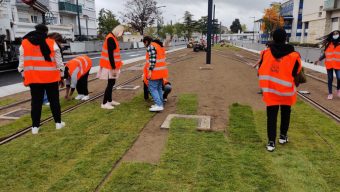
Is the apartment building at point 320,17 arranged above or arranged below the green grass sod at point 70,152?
above

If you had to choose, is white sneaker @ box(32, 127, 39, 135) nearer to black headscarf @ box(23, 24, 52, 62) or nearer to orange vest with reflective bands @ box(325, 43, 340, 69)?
black headscarf @ box(23, 24, 52, 62)

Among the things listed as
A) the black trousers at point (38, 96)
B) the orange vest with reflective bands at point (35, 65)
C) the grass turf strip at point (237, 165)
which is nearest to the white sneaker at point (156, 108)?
the grass turf strip at point (237, 165)

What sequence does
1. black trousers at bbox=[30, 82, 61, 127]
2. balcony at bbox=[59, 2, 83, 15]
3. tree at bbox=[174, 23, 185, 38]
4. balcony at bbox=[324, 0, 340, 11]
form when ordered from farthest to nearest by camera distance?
tree at bbox=[174, 23, 185, 38], balcony at bbox=[324, 0, 340, 11], balcony at bbox=[59, 2, 83, 15], black trousers at bbox=[30, 82, 61, 127]

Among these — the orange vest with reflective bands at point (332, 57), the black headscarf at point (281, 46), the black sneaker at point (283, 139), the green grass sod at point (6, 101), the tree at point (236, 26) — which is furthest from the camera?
the tree at point (236, 26)

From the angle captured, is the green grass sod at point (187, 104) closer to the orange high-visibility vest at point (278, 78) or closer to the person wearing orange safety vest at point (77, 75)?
the orange high-visibility vest at point (278, 78)

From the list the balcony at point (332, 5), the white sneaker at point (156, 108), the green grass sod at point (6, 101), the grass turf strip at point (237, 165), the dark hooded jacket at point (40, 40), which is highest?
the balcony at point (332, 5)

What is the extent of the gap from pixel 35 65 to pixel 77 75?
259 centimetres

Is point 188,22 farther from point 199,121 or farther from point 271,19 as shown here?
point 199,121

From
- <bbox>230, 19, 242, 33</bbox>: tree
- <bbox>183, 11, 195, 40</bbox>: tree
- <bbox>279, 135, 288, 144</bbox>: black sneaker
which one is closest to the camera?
<bbox>279, 135, 288, 144</bbox>: black sneaker

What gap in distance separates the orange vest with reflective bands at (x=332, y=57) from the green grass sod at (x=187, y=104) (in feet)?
12.5

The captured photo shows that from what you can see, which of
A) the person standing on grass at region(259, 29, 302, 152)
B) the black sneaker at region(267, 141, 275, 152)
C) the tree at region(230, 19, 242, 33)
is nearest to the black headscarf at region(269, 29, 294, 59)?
the person standing on grass at region(259, 29, 302, 152)

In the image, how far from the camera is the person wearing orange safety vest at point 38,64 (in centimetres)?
501

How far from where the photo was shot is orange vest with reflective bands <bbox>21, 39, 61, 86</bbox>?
16.4ft

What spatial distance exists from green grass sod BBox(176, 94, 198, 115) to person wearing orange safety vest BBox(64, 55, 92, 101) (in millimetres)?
2599
